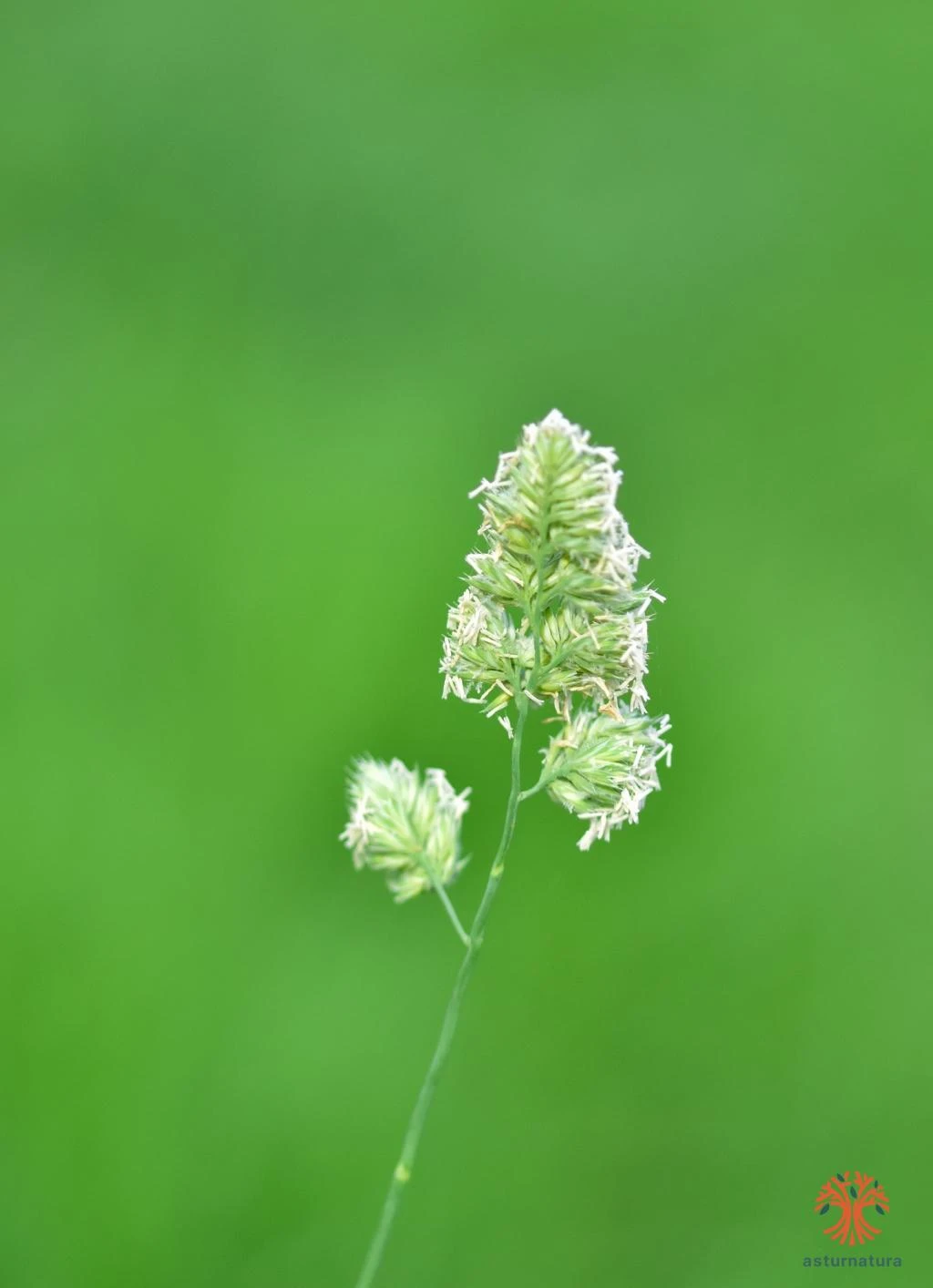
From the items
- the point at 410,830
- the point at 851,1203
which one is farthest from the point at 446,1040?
the point at 851,1203

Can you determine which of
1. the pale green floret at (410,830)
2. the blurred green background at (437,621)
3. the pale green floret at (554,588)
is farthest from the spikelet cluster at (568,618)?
the blurred green background at (437,621)

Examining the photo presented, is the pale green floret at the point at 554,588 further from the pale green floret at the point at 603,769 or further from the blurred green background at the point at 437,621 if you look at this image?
the blurred green background at the point at 437,621

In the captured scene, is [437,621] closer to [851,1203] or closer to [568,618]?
[851,1203]

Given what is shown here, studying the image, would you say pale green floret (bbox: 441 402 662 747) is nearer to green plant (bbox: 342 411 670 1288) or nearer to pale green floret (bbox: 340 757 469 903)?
green plant (bbox: 342 411 670 1288)

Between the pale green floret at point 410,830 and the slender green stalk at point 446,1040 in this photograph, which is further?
the pale green floret at point 410,830

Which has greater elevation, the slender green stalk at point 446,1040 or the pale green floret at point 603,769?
the pale green floret at point 603,769

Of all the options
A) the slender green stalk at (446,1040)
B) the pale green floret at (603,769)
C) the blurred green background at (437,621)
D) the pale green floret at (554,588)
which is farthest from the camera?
the blurred green background at (437,621)

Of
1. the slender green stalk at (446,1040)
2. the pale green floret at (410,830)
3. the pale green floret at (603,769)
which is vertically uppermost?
the pale green floret at (603,769)
